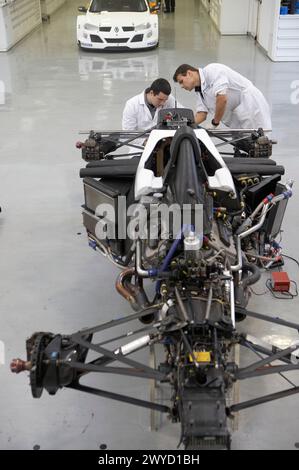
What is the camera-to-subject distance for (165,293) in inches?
111

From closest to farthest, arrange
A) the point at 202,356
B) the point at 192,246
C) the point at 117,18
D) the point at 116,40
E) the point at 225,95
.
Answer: the point at 202,356 → the point at 192,246 → the point at 225,95 → the point at 117,18 → the point at 116,40

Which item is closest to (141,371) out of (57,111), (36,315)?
(36,315)

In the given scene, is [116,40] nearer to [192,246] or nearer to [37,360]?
[192,246]

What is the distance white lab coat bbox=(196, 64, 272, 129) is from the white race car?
790 centimetres

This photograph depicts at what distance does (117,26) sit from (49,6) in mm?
8084

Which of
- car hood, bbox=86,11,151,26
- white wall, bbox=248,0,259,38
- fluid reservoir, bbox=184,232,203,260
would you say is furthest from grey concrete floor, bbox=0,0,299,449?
white wall, bbox=248,0,259,38

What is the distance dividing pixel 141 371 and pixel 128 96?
8140mm

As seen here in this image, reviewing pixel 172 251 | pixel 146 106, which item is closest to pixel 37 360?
pixel 172 251

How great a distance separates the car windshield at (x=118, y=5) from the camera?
1316cm

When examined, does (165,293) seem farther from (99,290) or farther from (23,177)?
(23,177)

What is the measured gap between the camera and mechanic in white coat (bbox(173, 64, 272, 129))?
541 centimetres

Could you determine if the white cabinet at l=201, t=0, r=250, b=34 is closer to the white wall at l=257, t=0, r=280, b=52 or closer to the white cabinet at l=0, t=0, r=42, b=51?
the white wall at l=257, t=0, r=280, b=52

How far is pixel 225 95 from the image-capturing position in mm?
5457
